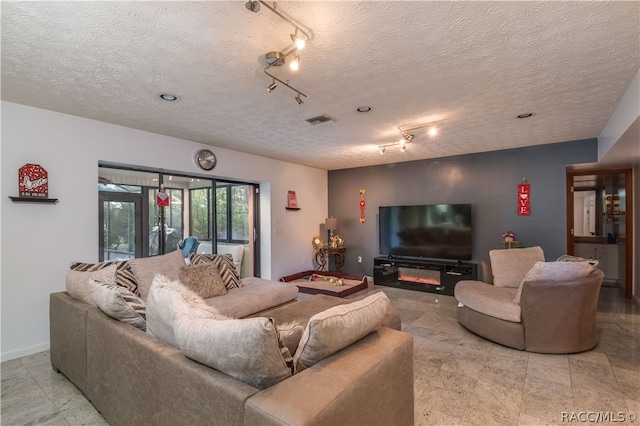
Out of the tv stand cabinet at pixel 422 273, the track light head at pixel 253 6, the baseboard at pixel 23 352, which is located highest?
the track light head at pixel 253 6

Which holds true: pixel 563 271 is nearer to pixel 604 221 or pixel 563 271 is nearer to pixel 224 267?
pixel 224 267

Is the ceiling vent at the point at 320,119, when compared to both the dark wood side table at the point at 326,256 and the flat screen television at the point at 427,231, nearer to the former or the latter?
the flat screen television at the point at 427,231

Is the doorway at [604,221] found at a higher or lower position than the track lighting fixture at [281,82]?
lower

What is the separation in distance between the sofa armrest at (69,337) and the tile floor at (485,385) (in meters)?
0.15

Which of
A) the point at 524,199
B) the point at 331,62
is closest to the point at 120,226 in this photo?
the point at 331,62

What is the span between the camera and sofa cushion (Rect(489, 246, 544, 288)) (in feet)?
12.4


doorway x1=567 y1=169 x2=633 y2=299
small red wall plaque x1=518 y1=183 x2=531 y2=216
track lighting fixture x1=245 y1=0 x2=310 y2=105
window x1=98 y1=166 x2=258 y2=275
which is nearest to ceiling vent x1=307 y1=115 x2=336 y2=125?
track lighting fixture x1=245 y1=0 x2=310 y2=105

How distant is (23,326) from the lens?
3014 millimetres

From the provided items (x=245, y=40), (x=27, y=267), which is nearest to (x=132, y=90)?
(x=245, y=40)

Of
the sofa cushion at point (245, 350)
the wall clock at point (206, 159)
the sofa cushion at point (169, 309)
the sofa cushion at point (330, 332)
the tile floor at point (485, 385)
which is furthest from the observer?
the wall clock at point (206, 159)

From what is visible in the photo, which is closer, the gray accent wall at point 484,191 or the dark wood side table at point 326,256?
the gray accent wall at point 484,191

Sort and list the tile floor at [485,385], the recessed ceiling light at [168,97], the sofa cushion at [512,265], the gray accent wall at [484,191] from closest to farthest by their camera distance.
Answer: the tile floor at [485,385] → the recessed ceiling light at [168,97] → the sofa cushion at [512,265] → the gray accent wall at [484,191]

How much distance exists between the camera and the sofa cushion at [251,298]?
294 centimetres

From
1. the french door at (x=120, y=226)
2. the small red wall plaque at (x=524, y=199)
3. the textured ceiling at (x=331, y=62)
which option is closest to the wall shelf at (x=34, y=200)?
the french door at (x=120, y=226)
